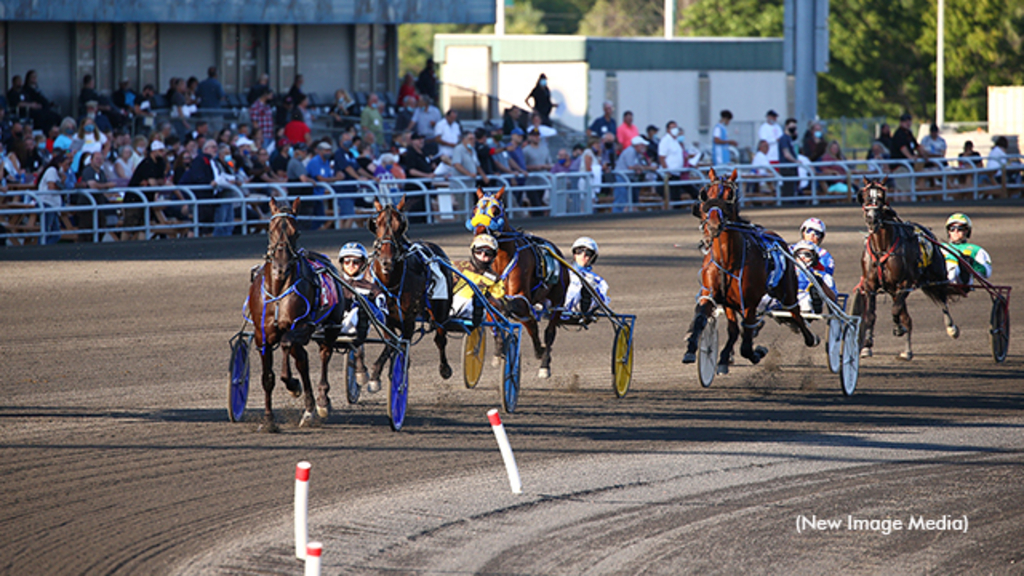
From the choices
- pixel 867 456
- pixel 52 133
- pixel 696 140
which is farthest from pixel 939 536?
pixel 696 140

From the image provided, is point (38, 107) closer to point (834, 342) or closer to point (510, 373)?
point (510, 373)

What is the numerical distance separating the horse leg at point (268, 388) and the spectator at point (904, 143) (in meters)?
23.0

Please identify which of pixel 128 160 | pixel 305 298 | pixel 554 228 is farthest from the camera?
pixel 554 228

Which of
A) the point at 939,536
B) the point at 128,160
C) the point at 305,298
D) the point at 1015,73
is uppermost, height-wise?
the point at 1015,73

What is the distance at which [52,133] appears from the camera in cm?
2036

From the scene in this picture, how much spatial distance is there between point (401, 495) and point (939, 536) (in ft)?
10.0

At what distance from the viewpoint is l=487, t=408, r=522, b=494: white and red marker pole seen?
Result: 7195mm

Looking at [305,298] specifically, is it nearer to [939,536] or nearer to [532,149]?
[939,536]

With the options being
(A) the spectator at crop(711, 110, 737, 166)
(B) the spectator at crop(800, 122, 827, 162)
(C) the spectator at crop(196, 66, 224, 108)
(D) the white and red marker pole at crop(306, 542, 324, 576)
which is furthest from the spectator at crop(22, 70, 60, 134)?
(D) the white and red marker pole at crop(306, 542, 324, 576)

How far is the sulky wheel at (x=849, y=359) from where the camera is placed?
11117 millimetres

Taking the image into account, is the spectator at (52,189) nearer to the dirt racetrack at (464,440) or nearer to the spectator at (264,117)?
the dirt racetrack at (464,440)

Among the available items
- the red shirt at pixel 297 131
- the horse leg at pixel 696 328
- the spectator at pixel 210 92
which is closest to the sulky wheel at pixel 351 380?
the horse leg at pixel 696 328

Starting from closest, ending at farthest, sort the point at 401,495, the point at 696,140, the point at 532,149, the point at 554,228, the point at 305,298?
the point at 401,495 < the point at 305,298 < the point at 554,228 < the point at 532,149 < the point at 696,140

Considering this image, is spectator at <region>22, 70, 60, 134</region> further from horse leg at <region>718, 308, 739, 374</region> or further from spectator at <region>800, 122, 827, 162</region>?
spectator at <region>800, 122, 827, 162</region>
